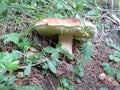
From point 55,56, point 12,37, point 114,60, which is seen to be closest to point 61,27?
point 55,56

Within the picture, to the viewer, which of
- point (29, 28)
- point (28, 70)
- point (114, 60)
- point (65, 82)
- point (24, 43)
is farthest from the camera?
point (114, 60)

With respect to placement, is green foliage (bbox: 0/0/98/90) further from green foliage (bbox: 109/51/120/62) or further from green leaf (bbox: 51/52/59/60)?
green foliage (bbox: 109/51/120/62)

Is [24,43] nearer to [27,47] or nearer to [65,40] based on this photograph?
[27,47]

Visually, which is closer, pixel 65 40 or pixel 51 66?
pixel 51 66

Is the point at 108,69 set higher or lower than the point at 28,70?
lower

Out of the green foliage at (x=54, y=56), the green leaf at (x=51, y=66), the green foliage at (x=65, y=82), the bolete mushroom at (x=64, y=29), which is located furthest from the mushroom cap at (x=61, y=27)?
the green foliage at (x=65, y=82)

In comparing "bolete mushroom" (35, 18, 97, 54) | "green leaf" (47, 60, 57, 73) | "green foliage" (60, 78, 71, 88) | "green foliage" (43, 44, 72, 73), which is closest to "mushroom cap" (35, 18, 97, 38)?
"bolete mushroom" (35, 18, 97, 54)

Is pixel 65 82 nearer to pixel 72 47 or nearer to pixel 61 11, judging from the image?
pixel 72 47
